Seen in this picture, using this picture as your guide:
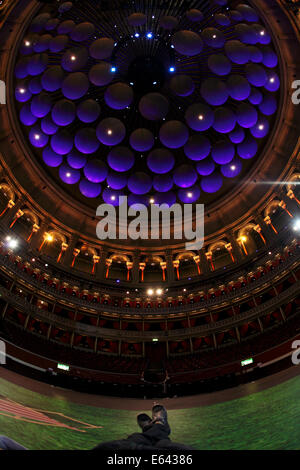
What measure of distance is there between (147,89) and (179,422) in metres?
19.3

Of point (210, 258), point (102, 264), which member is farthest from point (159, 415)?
point (210, 258)

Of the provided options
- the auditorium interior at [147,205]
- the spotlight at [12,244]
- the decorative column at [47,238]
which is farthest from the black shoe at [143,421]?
the decorative column at [47,238]

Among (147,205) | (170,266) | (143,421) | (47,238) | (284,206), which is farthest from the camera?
(170,266)

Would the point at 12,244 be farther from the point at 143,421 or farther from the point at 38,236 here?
the point at 143,421

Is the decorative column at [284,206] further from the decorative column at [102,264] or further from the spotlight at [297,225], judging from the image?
the decorative column at [102,264]

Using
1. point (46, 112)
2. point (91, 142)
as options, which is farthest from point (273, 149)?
point (46, 112)

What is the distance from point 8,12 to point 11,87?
16.8 ft

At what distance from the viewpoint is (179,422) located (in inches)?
448

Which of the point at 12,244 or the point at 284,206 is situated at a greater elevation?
the point at 284,206

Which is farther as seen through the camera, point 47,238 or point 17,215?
point 47,238

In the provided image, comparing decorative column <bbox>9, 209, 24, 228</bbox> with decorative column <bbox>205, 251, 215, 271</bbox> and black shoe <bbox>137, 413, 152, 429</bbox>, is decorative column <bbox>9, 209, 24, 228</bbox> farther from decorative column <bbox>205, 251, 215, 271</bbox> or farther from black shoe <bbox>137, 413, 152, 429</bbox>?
black shoe <bbox>137, 413, 152, 429</bbox>

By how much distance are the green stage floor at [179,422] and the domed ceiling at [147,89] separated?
13277mm

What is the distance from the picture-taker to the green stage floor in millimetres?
8367

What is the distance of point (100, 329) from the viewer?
24.1 meters
